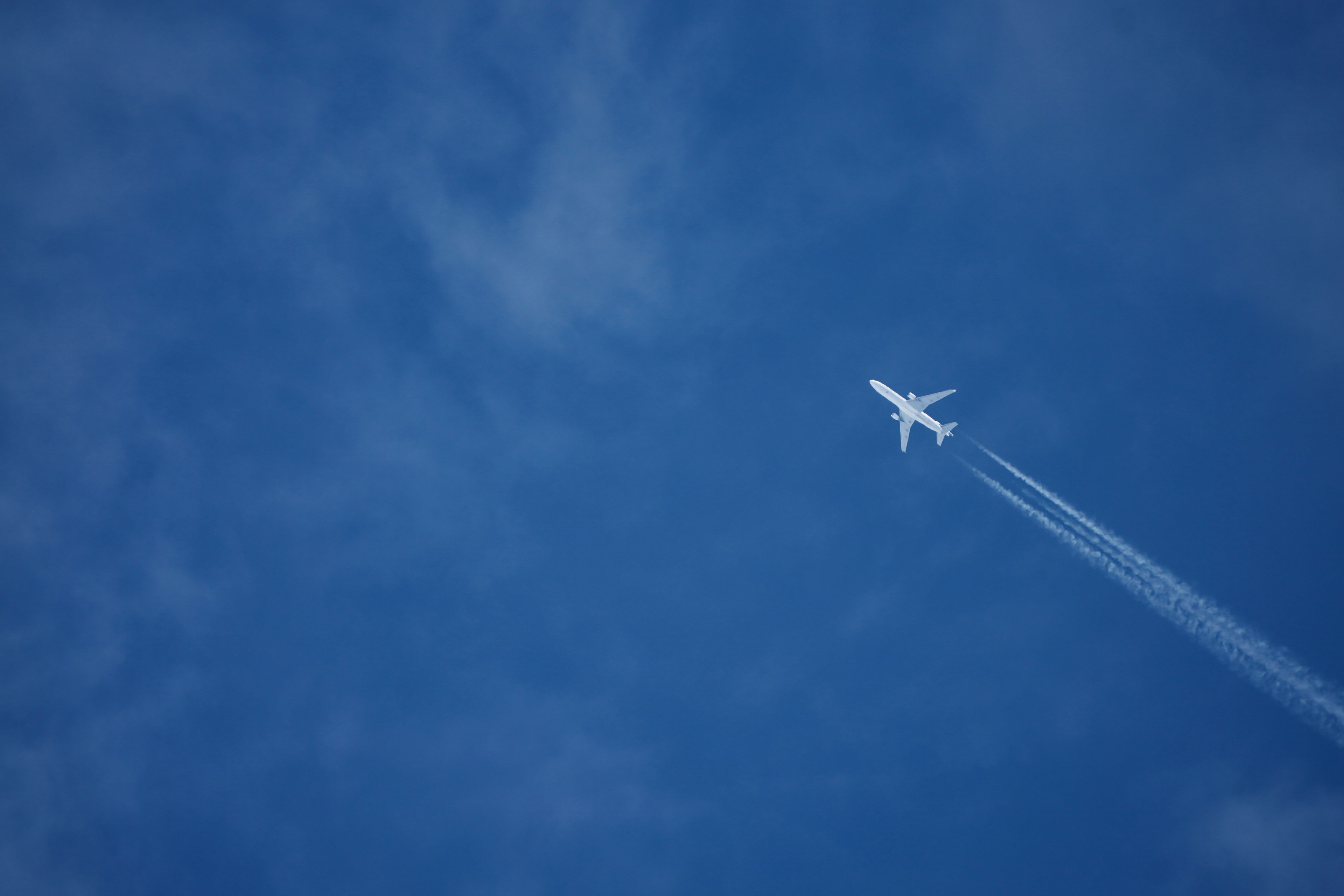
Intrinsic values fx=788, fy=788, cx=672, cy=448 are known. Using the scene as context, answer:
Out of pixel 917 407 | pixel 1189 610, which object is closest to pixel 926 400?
pixel 917 407

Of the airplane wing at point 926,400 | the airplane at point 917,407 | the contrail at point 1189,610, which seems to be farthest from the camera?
the airplane wing at point 926,400

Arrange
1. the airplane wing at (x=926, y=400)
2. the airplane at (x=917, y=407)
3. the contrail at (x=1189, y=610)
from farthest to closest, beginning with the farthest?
the airplane wing at (x=926, y=400)
the airplane at (x=917, y=407)
the contrail at (x=1189, y=610)

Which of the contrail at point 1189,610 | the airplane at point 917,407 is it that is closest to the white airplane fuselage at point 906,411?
the airplane at point 917,407

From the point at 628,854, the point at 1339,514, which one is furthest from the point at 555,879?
the point at 1339,514

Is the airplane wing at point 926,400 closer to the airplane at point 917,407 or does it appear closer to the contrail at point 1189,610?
the airplane at point 917,407

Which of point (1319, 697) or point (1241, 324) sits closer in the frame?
point (1319, 697)

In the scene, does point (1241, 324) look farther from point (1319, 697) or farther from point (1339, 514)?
point (1319, 697)

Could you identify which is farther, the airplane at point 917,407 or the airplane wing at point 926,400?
the airplane wing at point 926,400
